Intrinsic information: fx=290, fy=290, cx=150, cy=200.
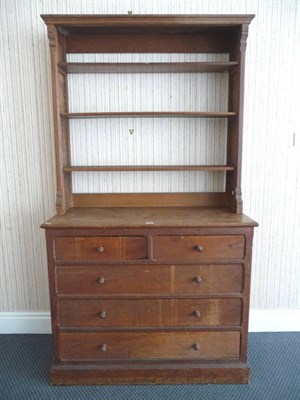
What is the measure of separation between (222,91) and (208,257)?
1159 mm

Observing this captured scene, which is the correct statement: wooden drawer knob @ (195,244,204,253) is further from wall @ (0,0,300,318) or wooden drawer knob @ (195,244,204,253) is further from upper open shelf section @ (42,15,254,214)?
wall @ (0,0,300,318)

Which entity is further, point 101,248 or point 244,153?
point 244,153

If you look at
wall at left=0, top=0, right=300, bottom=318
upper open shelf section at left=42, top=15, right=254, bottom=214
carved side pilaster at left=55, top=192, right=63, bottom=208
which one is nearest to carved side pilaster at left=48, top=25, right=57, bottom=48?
upper open shelf section at left=42, top=15, right=254, bottom=214

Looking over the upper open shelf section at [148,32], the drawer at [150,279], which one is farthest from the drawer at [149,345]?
the upper open shelf section at [148,32]

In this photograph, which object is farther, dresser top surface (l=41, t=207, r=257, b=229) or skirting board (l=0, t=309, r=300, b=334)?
skirting board (l=0, t=309, r=300, b=334)

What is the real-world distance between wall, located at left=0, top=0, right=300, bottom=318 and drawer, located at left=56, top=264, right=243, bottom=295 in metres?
0.61

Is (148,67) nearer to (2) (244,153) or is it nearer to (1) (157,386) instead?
(2) (244,153)

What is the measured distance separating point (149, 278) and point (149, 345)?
0.42 metres

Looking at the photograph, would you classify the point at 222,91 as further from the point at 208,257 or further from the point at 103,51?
the point at 208,257

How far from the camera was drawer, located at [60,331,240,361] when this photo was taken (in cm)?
173

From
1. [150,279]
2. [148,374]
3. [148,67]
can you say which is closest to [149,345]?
[148,374]

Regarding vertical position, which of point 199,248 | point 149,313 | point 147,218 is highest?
point 147,218

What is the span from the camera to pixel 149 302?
1695 mm

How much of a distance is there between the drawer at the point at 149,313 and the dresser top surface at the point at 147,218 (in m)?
0.46
